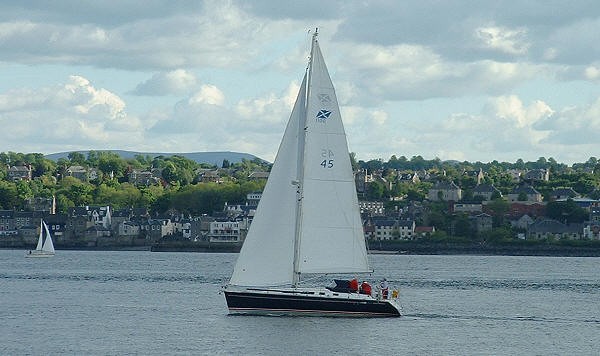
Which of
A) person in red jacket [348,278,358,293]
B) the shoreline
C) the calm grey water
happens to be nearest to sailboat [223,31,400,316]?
person in red jacket [348,278,358,293]

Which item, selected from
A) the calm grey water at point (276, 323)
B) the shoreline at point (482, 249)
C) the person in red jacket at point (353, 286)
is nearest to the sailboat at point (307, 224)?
the person in red jacket at point (353, 286)

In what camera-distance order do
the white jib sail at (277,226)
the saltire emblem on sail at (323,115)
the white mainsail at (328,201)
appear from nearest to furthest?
1. the saltire emblem on sail at (323,115)
2. the white mainsail at (328,201)
3. the white jib sail at (277,226)

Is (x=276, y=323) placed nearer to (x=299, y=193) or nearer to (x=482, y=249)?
(x=299, y=193)

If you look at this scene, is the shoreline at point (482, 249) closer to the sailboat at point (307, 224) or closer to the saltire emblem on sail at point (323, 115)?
the sailboat at point (307, 224)

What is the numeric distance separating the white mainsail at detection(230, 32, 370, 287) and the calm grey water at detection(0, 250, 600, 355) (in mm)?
2430

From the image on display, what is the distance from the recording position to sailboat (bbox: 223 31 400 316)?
61219 mm

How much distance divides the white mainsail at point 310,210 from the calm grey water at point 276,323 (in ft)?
7.97

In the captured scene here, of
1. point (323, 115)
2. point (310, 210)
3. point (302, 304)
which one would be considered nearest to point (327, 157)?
point (323, 115)

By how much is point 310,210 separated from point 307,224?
0.63m

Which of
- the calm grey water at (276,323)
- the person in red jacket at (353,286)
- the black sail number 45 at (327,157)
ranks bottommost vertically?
the calm grey water at (276,323)

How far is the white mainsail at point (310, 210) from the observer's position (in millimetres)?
61156

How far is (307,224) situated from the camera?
61531mm

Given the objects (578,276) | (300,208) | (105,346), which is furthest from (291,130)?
(578,276)

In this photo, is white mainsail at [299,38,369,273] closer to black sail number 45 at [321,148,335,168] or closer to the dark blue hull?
black sail number 45 at [321,148,335,168]
